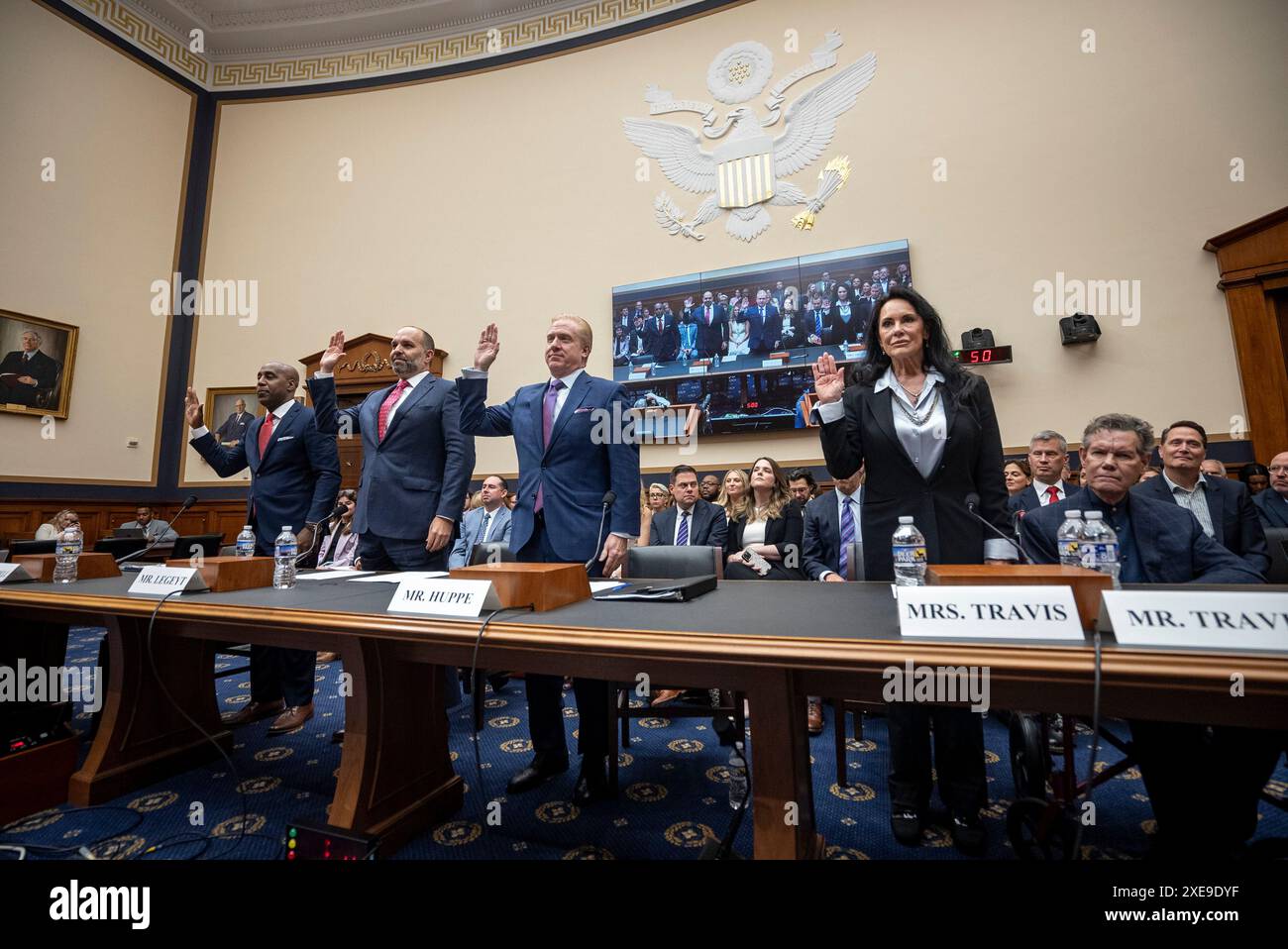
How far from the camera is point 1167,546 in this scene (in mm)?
1486

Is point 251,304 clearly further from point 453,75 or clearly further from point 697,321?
point 697,321

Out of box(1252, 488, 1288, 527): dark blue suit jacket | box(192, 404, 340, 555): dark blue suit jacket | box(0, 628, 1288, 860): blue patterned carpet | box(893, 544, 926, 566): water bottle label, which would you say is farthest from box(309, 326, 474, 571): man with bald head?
box(1252, 488, 1288, 527): dark blue suit jacket

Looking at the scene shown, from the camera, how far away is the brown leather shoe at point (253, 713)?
7.74 ft

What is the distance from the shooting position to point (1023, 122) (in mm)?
4938

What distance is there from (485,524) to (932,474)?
3.43m

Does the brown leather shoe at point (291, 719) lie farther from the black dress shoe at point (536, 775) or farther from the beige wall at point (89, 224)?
the beige wall at point (89, 224)

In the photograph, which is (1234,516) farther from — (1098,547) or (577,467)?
(577,467)

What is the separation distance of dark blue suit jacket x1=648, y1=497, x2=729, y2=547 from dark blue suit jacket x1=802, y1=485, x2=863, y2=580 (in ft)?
1.80

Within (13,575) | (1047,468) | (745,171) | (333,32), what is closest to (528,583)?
(13,575)

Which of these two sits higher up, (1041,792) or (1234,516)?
(1234,516)

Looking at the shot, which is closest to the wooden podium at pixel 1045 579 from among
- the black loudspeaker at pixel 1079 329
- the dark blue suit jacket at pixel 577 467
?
the dark blue suit jacket at pixel 577 467

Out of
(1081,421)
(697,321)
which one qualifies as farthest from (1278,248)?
(697,321)

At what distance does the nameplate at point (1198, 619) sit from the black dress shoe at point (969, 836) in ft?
3.04

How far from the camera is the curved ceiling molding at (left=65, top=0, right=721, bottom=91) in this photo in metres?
6.49
